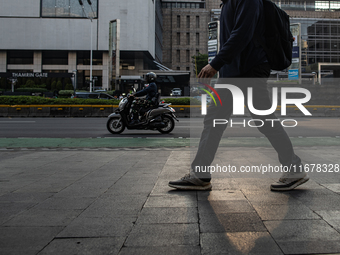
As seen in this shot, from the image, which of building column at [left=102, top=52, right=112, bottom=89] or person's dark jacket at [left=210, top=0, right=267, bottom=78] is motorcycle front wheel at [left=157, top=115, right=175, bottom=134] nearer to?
person's dark jacket at [left=210, top=0, right=267, bottom=78]

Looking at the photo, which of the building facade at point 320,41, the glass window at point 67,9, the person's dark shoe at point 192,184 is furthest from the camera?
the building facade at point 320,41

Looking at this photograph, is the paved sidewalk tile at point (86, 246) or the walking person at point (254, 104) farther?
the walking person at point (254, 104)

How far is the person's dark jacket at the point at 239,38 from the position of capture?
126 inches

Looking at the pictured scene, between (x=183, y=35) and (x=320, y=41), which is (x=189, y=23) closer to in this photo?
(x=183, y=35)

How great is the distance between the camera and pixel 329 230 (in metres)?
2.29

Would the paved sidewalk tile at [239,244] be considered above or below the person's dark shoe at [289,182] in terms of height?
below

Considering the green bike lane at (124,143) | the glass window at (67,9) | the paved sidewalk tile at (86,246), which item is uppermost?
the glass window at (67,9)

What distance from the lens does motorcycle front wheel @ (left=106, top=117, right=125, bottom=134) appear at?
1081 centimetres

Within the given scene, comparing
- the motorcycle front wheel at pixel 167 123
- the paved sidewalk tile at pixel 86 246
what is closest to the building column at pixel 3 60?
the motorcycle front wheel at pixel 167 123

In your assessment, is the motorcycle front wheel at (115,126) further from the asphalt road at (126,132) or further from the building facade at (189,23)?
the building facade at (189,23)

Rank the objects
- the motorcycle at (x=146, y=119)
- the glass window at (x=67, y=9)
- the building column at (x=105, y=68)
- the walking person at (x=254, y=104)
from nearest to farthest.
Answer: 1. the walking person at (x=254, y=104)
2. the motorcycle at (x=146, y=119)
3. the glass window at (x=67, y=9)
4. the building column at (x=105, y=68)

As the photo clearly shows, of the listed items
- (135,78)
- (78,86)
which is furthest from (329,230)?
(78,86)

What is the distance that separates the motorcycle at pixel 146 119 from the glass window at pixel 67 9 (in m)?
48.9

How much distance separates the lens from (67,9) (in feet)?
181
